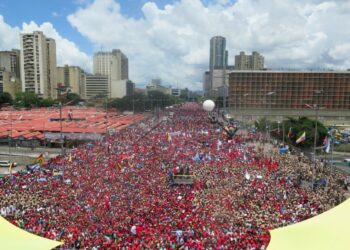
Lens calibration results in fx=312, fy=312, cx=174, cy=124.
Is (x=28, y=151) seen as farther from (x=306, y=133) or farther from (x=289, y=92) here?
(x=289, y=92)

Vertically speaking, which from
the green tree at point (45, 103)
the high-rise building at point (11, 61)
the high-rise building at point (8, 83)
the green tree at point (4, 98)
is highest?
the high-rise building at point (11, 61)

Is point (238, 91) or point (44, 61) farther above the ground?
point (44, 61)

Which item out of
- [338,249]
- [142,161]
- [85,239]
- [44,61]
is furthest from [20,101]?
[338,249]

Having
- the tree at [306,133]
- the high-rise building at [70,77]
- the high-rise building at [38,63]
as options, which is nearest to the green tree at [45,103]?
the high-rise building at [38,63]

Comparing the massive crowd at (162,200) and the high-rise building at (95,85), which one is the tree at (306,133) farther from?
the high-rise building at (95,85)

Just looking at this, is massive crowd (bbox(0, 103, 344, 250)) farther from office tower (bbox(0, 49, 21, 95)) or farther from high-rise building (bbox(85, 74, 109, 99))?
high-rise building (bbox(85, 74, 109, 99))

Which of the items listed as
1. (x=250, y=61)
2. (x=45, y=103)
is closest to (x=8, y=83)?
(x=45, y=103)

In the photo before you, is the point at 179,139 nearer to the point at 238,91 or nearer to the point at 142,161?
the point at 142,161
